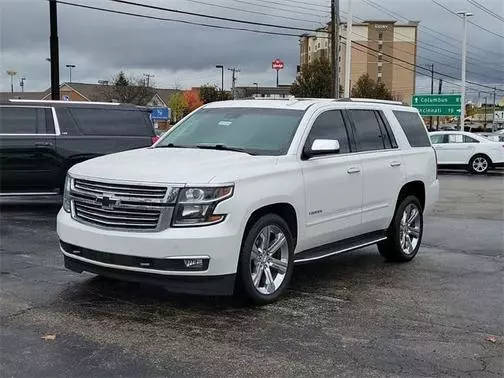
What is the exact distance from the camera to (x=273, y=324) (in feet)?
17.0

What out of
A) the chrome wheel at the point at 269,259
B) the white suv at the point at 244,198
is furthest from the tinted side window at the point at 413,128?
the chrome wheel at the point at 269,259

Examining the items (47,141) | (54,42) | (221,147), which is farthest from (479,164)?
(221,147)

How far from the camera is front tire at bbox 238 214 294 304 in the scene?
5.41 meters

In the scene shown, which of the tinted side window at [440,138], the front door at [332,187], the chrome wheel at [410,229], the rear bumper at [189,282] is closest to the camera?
the rear bumper at [189,282]

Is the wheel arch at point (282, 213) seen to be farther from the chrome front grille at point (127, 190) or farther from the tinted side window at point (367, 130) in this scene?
the tinted side window at point (367, 130)

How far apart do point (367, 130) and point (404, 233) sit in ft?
4.61

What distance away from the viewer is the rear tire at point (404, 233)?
762 centimetres

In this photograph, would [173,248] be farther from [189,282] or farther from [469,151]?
[469,151]

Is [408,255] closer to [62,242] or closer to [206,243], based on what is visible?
[206,243]

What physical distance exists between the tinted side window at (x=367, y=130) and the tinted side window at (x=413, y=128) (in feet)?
1.94

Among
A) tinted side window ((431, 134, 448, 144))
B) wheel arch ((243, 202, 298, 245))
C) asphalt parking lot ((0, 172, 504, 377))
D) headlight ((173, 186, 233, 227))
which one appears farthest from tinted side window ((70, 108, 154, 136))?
tinted side window ((431, 134, 448, 144))

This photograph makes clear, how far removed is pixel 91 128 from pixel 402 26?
118 metres

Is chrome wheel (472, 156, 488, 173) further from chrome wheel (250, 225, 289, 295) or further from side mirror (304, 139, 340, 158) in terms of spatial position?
chrome wheel (250, 225, 289, 295)

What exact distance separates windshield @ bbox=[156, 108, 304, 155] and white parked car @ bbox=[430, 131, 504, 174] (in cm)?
1872
